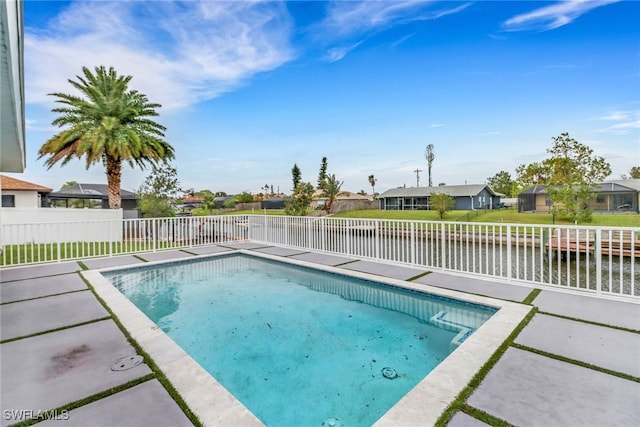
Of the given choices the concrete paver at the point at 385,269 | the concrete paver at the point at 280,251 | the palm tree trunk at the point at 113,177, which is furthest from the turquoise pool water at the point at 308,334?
the palm tree trunk at the point at 113,177

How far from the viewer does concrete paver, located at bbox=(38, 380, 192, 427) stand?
166cm

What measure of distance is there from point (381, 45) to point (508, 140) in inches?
430

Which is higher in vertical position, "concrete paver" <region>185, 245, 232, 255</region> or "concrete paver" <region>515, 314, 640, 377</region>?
"concrete paver" <region>185, 245, 232, 255</region>

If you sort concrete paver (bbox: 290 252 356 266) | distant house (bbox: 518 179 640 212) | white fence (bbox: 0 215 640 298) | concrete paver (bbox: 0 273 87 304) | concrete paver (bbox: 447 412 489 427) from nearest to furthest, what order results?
concrete paver (bbox: 447 412 489 427)
concrete paver (bbox: 0 273 87 304)
white fence (bbox: 0 215 640 298)
concrete paver (bbox: 290 252 356 266)
distant house (bbox: 518 179 640 212)

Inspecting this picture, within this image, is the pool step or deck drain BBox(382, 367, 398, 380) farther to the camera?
the pool step

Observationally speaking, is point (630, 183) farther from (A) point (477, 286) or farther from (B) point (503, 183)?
(A) point (477, 286)

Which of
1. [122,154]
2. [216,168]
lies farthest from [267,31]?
[216,168]

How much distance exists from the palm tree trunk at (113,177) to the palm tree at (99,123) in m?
0.05

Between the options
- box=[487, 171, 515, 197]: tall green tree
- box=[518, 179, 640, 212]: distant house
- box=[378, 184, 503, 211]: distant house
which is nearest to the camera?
box=[518, 179, 640, 212]: distant house

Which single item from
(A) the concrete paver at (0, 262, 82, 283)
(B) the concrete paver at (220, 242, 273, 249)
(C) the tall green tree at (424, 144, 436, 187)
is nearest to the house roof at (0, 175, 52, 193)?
(A) the concrete paver at (0, 262, 82, 283)

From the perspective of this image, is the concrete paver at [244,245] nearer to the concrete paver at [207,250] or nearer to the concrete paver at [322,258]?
the concrete paver at [207,250]

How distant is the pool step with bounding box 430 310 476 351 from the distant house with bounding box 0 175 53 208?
2132 cm

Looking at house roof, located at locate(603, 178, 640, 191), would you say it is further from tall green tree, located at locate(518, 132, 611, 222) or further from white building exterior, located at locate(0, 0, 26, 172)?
white building exterior, located at locate(0, 0, 26, 172)

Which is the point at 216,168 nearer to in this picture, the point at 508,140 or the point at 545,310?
the point at 508,140
